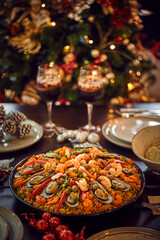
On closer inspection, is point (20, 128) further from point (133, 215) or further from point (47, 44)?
point (47, 44)

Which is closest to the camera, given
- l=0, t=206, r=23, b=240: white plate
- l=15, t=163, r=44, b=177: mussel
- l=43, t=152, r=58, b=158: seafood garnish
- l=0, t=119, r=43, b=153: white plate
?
l=0, t=206, r=23, b=240: white plate

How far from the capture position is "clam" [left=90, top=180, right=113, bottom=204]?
0.92 meters

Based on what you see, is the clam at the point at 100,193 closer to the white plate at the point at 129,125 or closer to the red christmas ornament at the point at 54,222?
the red christmas ornament at the point at 54,222

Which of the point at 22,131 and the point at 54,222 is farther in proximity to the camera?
the point at 22,131

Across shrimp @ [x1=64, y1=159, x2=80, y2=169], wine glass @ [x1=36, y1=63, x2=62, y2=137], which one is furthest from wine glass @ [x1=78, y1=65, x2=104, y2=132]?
shrimp @ [x1=64, y1=159, x2=80, y2=169]

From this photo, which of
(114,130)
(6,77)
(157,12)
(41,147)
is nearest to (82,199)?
(41,147)

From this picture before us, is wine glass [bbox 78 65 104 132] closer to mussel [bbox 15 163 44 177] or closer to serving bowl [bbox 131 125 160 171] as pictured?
serving bowl [bbox 131 125 160 171]

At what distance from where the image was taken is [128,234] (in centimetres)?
79

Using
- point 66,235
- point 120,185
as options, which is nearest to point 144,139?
point 120,185

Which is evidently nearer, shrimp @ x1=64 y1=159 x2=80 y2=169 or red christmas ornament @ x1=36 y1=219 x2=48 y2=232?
red christmas ornament @ x1=36 y1=219 x2=48 y2=232

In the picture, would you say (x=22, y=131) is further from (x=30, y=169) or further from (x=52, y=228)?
(x=52, y=228)

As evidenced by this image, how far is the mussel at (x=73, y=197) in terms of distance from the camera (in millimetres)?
904

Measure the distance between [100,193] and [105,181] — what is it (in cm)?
7

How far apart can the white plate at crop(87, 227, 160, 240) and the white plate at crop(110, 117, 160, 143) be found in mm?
728
